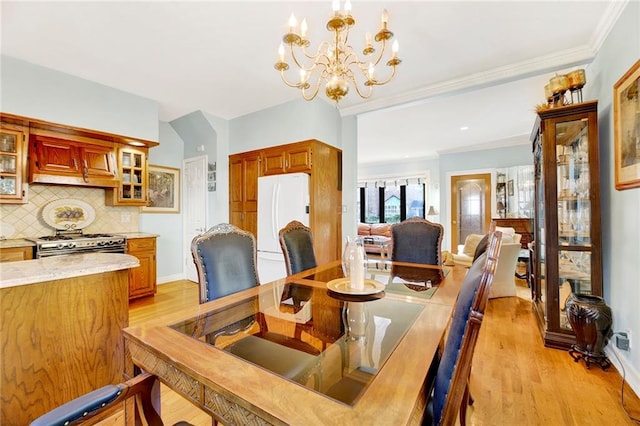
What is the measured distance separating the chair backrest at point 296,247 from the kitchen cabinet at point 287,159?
4.42ft

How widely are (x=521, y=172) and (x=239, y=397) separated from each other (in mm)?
6990

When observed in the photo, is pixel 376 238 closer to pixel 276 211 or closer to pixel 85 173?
pixel 276 211

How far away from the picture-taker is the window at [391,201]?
8211 mm

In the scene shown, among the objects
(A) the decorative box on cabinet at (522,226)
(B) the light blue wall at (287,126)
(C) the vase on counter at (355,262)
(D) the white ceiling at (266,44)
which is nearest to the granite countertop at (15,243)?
(D) the white ceiling at (266,44)

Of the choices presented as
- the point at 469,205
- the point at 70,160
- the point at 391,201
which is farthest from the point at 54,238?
the point at 391,201

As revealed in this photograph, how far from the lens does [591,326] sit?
212 centimetres

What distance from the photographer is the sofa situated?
683cm

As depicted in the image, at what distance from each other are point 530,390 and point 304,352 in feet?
5.89

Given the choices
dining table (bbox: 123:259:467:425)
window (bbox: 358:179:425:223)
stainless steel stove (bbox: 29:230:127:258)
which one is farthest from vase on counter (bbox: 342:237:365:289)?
window (bbox: 358:179:425:223)

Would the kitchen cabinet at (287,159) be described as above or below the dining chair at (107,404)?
above

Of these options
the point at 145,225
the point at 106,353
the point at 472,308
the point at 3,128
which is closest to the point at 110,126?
the point at 3,128

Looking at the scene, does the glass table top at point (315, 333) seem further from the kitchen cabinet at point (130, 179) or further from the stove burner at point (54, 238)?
the kitchen cabinet at point (130, 179)

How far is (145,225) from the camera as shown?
14.5 feet

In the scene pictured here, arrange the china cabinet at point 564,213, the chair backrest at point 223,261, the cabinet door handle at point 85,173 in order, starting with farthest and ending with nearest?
the cabinet door handle at point 85,173 → the china cabinet at point 564,213 → the chair backrest at point 223,261
